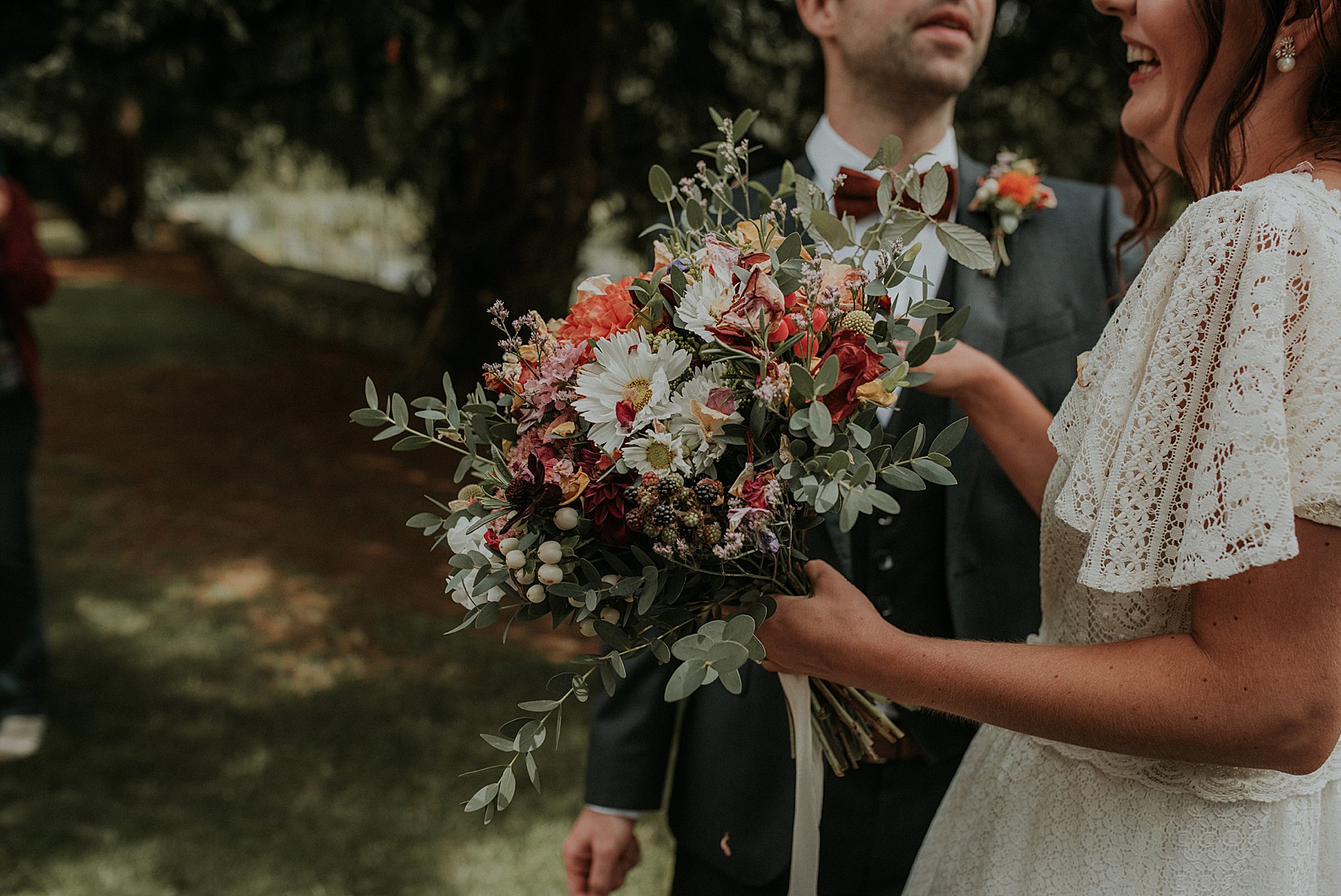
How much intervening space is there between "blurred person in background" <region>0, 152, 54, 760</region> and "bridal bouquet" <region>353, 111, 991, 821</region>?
3551 mm

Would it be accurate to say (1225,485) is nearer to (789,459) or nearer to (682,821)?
(789,459)

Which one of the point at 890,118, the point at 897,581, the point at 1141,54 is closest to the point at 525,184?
the point at 890,118

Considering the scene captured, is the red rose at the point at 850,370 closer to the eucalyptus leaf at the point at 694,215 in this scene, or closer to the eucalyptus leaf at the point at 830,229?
the eucalyptus leaf at the point at 830,229

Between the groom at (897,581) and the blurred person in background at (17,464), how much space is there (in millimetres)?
3297

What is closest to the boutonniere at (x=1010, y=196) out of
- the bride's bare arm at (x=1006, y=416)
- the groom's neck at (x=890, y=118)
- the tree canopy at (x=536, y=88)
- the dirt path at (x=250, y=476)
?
the groom's neck at (x=890, y=118)

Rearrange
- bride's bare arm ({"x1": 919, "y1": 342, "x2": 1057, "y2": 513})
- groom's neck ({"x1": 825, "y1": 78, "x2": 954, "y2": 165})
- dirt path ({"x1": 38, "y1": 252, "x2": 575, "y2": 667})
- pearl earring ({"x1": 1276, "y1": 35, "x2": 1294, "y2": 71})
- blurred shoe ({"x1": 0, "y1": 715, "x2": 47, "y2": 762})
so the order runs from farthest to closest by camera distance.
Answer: dirt path ({"x1": 38, "y1": 252, "x2": 575, "y2": 667}) < blurred shoe ({"x1": 0, "y1": 715, "x2": 47, "y2": 762}) < groom's neck ({"x1": 825, "y1": 78, "x2": 954, "y2": 165}) < bride's bare arm ({"x1": 919, "y1": 342, "x2": 1057, "y2": 513}) < pearl earring ({"x1": 1276, "y1": 35, "x2": 1294, "y2": 71})

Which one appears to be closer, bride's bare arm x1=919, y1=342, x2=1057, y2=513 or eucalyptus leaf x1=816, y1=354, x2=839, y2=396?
eucalyptus leaf x1=816, y1=354, x2=839, y2=396

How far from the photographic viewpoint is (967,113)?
8422mm

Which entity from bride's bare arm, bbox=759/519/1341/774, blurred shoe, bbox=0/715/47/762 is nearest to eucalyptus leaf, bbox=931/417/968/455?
bride's bare arm, bbox=759/519/1341/774

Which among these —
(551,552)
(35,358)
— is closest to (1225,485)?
(551,552)

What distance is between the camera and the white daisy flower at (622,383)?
127 centimetres

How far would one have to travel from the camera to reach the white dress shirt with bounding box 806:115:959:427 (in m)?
2.06

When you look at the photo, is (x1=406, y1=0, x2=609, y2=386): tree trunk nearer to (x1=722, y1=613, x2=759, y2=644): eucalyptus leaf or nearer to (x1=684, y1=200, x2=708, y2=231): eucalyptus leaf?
(x1=684, y1=200, x2=708, y2=231): eucalyptus leaf

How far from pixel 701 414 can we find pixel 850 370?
0.19m
